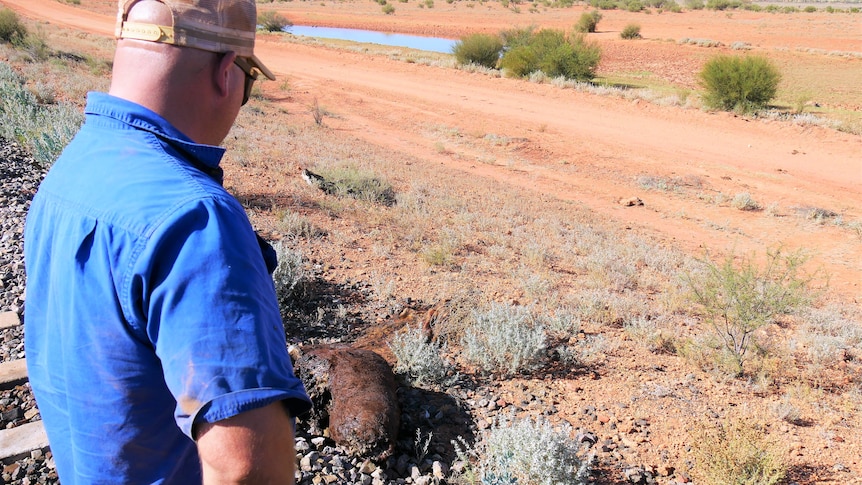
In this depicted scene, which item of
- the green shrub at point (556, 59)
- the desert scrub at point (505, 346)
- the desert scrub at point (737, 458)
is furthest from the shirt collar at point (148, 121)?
the green shrub at point (556, 59)

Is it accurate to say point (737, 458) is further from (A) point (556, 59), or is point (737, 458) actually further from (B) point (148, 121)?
(A) point (556, 59)

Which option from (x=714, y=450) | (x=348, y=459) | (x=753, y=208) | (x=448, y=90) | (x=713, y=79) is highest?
(x=713, y=79)

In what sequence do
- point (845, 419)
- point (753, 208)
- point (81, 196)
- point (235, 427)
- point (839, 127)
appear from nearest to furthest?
point (235, 427) → point (81, 196) → point (845, 419) → point (753, 208) → point (839, 127)

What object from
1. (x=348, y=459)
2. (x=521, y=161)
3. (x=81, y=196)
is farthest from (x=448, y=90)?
(x=81, y=196)

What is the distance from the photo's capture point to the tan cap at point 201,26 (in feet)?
3.92

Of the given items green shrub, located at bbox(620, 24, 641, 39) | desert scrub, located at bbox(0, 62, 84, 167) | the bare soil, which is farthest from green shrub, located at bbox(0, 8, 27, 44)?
green shrub, located at bbox(620, 24, 641, 39)

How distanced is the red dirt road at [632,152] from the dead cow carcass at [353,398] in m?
6.39

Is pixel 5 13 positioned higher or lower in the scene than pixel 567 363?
higher

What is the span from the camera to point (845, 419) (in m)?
4.12

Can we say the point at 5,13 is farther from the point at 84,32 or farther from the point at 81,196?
the point at 81,196

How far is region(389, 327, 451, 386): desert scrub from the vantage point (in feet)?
13.5

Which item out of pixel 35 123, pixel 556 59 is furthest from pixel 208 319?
pixel 556 59

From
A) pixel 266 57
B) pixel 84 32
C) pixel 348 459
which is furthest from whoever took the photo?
pixel 84 32

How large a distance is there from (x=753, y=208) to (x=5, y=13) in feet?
76.3
